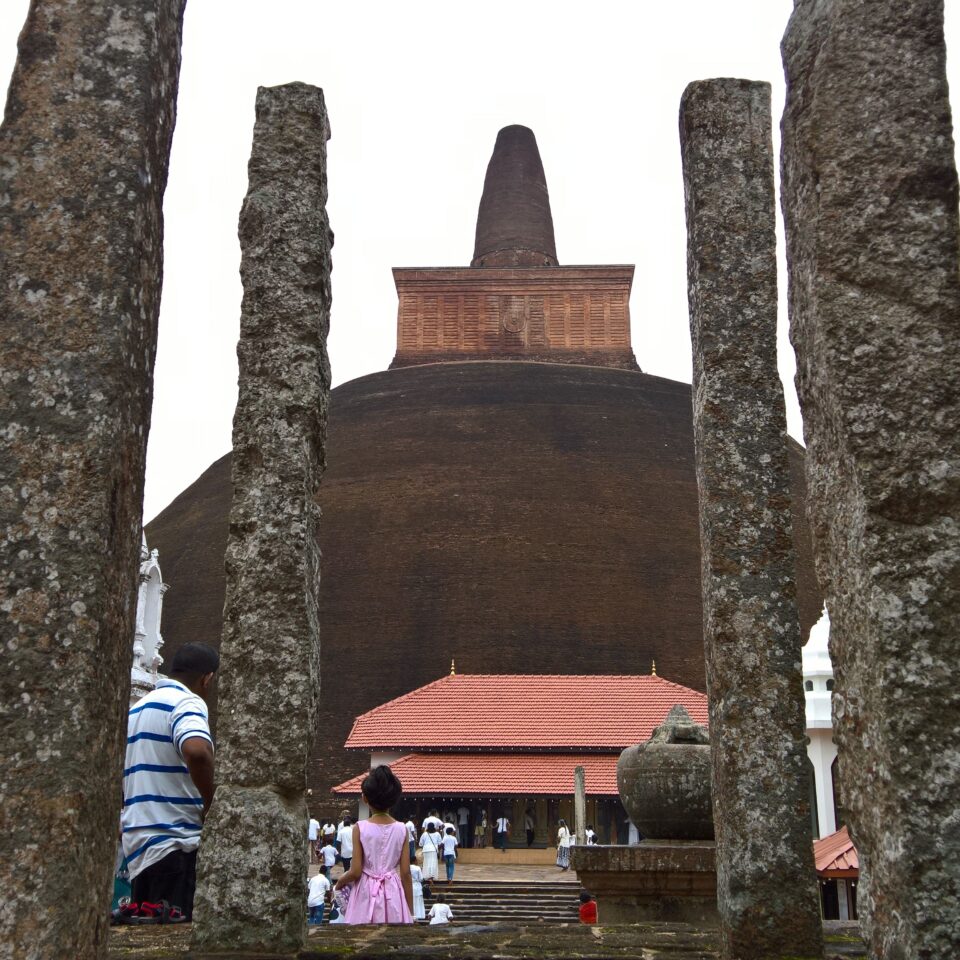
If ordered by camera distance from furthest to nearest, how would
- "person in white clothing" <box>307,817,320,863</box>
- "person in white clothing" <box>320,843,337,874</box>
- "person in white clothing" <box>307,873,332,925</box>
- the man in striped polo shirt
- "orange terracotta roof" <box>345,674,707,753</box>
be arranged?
"orange terracotta roof" <box>345,674,707,753</box>, "person in white clothing" <box>307,817,320,863</box>, "person in white clothing" <box>320,843,337,874</box>, "person in white clothing" <box>307,873,332,925</box>, the man in striped polo shirt

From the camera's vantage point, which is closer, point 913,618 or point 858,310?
point 913,618

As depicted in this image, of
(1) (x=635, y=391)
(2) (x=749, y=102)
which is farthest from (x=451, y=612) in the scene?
(2) (x=749, y=102)

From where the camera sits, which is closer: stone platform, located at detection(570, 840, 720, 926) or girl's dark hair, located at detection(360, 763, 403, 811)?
girl's dark hair, located at detection(360, 763, 403, 811)

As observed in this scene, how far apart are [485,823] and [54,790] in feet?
74.4

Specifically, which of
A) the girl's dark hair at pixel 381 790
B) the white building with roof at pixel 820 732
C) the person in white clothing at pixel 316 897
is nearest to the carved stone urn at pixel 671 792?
the girl's dark hair at pixel 381 790

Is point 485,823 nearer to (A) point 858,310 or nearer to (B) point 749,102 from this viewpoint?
(B) point 749,102

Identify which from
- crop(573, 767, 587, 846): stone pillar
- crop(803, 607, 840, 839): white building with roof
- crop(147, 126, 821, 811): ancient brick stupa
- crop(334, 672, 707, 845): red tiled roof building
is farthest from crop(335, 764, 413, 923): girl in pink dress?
crop(147, 126, 821, 811): ancient brick stupa

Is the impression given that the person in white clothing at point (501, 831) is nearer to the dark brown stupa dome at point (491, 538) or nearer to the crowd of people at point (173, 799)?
the dark brown stupa dome at point (491, 538)

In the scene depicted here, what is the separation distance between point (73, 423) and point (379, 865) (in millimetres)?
3333

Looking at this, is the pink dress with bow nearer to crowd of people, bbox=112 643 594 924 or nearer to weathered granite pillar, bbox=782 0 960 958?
crowd of people, bbox=112 643 594 924

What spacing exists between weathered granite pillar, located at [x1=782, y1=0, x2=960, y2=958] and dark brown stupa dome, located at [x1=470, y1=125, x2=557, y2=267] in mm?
42923

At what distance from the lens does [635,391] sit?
40.2 metres

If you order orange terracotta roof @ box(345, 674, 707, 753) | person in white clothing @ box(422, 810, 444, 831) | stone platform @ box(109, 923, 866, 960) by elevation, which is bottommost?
stone platform @ box(109, 923, 866, 960)

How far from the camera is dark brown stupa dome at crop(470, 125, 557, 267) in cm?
4681
